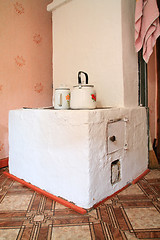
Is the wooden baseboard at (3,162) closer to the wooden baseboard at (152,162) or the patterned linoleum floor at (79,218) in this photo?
the patterned linoleum floor at (79,218)

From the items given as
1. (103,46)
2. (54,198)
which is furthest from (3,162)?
(103,46)

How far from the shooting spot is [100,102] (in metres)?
1.44

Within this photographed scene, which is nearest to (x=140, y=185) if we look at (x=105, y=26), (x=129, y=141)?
(x=129, y=141)

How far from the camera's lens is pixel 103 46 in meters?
1.39

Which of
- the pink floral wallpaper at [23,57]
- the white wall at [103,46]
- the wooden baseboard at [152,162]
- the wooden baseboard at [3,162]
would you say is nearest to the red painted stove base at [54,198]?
the wooden baseboard at [3,162]

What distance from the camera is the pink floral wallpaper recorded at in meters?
1.74

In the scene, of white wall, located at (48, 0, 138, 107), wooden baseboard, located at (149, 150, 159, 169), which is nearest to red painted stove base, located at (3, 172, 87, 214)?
white wall, located at (48, 0, 138, 107)

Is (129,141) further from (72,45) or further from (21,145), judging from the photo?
(72,45)

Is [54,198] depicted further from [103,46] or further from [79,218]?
[103,46]

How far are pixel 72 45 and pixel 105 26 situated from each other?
0.35 m

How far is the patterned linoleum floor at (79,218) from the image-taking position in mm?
829

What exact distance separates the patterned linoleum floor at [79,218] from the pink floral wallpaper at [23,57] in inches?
31.6

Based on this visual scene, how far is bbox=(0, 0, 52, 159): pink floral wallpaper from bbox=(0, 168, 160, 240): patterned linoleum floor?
0.80 metres

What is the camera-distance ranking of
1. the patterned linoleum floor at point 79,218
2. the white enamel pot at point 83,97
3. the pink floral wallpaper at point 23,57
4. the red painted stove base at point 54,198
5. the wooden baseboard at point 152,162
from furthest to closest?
the pink floral wallpaper at point 23,57, the wooden baseboard at point 152,162, the white enamel pot at point 83,97, the red painted stove base at point 54,198, the patterned linoleum floor at point 79,218
